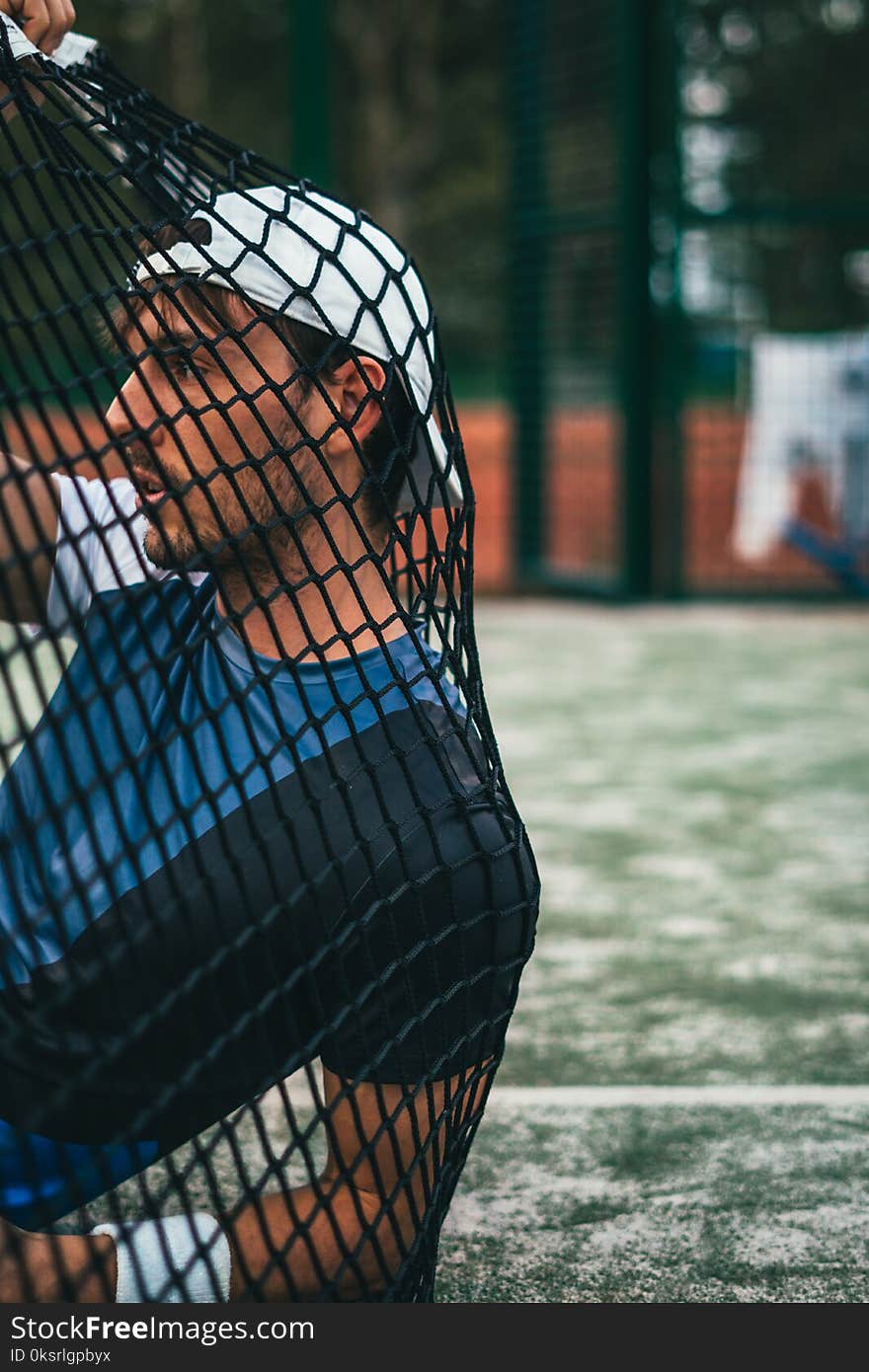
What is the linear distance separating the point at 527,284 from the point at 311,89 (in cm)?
139

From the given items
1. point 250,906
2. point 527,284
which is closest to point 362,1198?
point 250,906

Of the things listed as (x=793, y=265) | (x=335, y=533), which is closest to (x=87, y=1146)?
(x=335, y=533)

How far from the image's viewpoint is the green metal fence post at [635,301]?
264 inches

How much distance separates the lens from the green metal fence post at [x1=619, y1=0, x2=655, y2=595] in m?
6.70

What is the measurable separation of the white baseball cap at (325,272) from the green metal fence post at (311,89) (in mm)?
4944

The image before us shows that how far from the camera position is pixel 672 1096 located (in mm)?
2484

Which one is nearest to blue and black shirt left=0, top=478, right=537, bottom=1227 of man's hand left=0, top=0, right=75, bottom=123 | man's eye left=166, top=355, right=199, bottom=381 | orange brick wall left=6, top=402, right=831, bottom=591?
man's eye left=166, top=355, right=199, bottom=381

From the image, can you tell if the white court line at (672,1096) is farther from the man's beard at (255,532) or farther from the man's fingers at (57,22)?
the man's fingers at (57,22)

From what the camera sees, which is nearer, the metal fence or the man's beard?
the man's beard

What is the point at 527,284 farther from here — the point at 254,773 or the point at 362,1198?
the point at 362,1198

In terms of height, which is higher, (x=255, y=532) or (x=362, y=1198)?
(x=255, y=532)

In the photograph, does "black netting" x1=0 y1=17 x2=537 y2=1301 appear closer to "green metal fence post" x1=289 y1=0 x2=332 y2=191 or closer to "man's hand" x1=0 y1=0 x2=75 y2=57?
"man's hand" x1=0 y1=0 x2=75 y2=57

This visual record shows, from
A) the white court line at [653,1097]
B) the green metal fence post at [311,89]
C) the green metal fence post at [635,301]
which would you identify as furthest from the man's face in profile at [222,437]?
the green metal fence post at [635,301]

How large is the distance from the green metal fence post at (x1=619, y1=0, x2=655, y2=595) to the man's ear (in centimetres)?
528
